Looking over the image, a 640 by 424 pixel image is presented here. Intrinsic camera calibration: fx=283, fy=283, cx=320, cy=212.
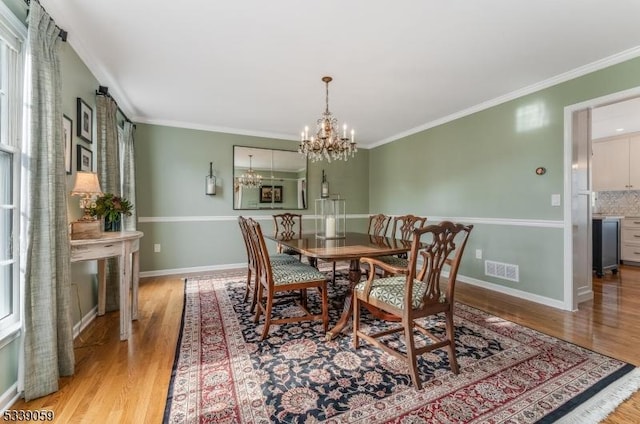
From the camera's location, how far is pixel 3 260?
155cm

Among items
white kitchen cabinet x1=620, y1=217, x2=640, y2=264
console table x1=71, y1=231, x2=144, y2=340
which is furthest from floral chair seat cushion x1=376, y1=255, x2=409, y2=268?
white kitchen cabinet x1=620, y1=217, x2=640, y2=264

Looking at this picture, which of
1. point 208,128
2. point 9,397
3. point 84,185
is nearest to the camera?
point 9,397

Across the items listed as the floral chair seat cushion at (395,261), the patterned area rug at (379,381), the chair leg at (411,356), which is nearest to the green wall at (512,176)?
the patterned area rug at (379,381)

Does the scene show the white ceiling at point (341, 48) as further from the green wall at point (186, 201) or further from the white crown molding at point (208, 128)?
the green wall at point (186, 201)

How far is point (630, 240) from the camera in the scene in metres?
4.97

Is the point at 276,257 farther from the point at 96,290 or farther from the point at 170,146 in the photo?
the point at 170,146

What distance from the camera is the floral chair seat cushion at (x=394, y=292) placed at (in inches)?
68.0

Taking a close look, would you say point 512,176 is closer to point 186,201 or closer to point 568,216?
point 568,216

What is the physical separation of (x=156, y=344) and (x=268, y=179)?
3258 mm

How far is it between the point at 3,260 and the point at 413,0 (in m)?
2.86

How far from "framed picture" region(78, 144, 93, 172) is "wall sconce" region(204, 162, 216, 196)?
1.89m

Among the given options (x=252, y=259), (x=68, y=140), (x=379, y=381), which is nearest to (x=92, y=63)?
(x=68, y=140)

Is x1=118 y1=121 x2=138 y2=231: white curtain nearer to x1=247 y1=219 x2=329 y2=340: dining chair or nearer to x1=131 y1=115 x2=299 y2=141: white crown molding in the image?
x1=131 y1=115 x2=299 y2=141: white crown molding

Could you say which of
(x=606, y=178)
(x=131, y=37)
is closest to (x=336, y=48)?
(x=131, y=37)
